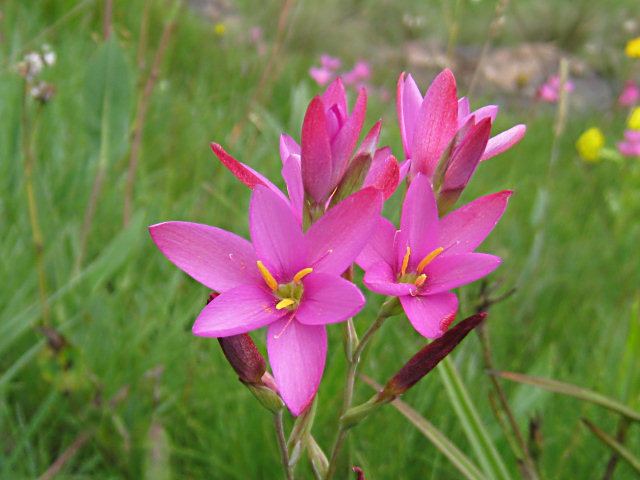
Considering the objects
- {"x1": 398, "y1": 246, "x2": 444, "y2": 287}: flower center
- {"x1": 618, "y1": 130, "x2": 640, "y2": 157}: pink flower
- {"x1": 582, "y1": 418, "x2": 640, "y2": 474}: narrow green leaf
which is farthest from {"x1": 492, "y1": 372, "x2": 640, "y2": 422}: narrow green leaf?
{"x1": 618, "y1": 130, "x2": 640, "y2": 157}: pink flower

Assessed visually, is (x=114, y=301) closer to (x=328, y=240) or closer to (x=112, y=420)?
(x=112, y=420)

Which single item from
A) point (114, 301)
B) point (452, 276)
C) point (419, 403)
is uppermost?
point (452, 276)

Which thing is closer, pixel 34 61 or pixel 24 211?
pixel 34 61

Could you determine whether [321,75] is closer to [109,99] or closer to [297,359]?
[109,99]

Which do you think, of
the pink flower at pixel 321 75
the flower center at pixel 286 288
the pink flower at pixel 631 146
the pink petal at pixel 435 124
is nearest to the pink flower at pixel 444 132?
the pink petal at pixel 435 124

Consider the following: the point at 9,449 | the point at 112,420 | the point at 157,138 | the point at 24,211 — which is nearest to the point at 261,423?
the point at 112,420

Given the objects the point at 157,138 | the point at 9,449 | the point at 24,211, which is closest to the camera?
the point at 9,449

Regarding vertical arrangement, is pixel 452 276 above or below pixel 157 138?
above
